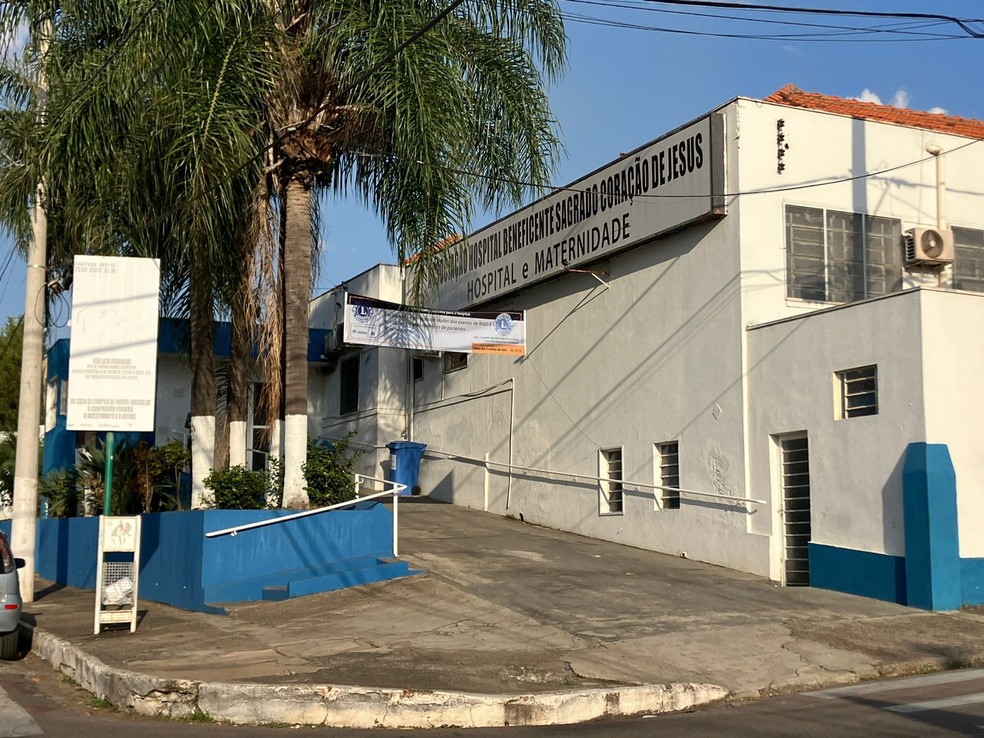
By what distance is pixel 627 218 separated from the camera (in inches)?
695

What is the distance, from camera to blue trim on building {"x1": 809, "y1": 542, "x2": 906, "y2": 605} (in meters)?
13.1

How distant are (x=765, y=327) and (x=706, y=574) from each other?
3.45 m

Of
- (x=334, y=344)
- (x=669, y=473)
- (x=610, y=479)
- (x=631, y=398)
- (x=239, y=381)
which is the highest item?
(x=334, y=344)

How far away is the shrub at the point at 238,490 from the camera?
14219mm

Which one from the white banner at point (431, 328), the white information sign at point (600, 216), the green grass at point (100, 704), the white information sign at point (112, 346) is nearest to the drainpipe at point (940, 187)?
the white information sign at point (600, 216)

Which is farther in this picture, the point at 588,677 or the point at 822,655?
the point at 822,655

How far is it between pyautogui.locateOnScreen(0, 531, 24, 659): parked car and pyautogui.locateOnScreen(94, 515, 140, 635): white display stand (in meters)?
0.85

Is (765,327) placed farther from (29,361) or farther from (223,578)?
(29,361)

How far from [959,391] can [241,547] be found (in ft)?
29.3

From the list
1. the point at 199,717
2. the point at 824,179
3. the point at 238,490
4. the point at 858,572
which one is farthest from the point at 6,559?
the point at 824,179

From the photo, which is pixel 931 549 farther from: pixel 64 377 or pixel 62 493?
pixel 64 377

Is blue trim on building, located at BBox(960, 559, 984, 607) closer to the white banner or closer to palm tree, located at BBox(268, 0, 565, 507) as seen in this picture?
palm tree, located at BBox(268, 0, 565, 507)

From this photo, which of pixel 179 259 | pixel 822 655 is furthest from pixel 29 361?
pixel 822 655

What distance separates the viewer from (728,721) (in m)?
8.29
